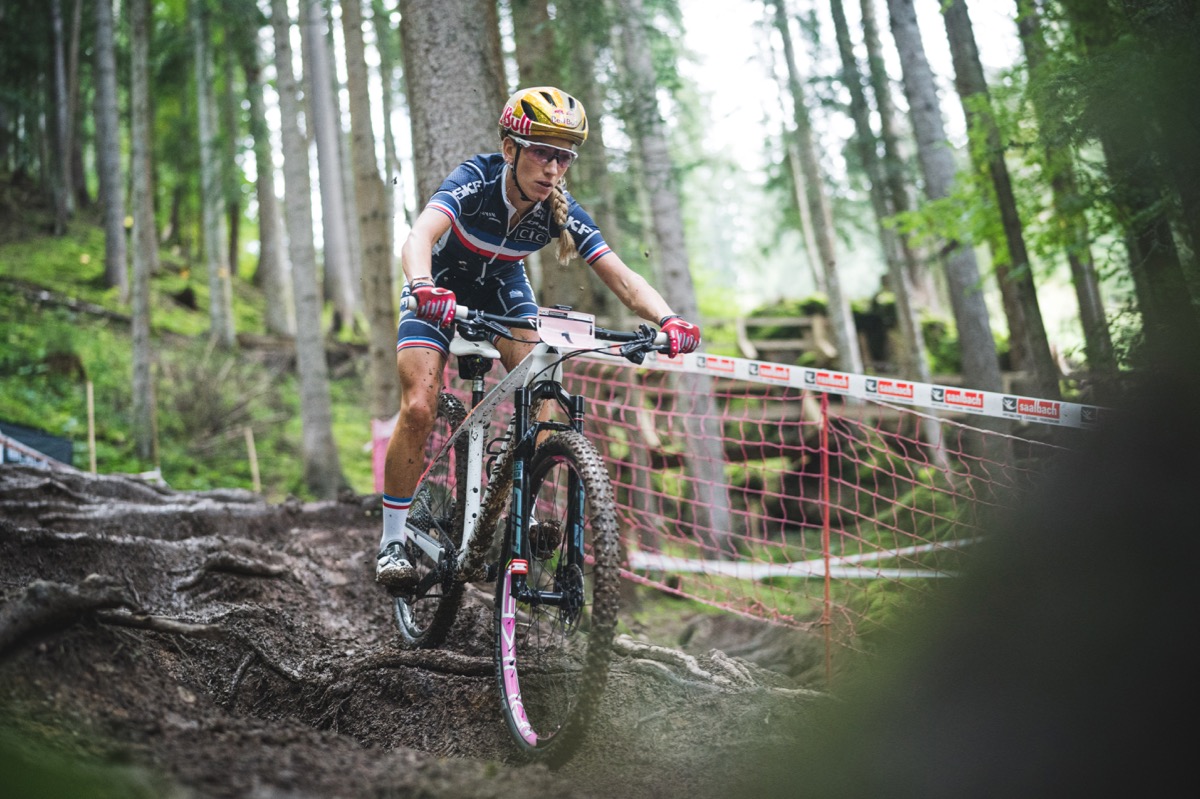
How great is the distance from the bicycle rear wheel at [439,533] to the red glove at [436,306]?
3.53 feet

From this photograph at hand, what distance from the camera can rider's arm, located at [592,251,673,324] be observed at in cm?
369

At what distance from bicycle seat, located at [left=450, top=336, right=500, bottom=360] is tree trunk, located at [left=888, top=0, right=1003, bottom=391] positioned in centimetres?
908

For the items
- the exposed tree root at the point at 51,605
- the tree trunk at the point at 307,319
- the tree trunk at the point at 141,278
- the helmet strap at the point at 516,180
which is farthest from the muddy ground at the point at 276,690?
the tree trunk at the point at 141,278

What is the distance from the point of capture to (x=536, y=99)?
3.55m

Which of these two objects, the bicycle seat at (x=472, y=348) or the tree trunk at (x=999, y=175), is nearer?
the bicycle seat at (x=472, y=348)

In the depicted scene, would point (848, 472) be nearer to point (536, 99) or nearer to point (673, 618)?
point (673, 618)

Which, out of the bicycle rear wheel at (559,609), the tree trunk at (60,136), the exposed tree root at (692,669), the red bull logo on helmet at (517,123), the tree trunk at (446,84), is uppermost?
the tree trunk at (60,136)

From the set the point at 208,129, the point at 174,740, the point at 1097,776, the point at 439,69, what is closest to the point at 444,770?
the point at 174,740

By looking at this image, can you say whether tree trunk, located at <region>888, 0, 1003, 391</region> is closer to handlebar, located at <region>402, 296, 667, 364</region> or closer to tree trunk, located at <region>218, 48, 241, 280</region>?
handlebar, located at <region>402, 296, 667, 364</region>

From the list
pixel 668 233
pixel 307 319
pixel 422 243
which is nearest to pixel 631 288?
pixel 422 243

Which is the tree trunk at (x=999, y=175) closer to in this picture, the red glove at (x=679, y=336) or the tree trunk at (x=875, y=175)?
the red glove at (x=679, y=336)

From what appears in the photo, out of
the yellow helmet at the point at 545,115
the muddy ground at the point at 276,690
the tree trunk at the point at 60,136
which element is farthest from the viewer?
the tree trunk at the point at 60,136

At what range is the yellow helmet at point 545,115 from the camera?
3516 millimetres

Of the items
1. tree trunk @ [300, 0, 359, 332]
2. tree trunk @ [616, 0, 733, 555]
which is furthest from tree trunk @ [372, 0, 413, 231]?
tree trunk @ [616, 0, 733, 555]
